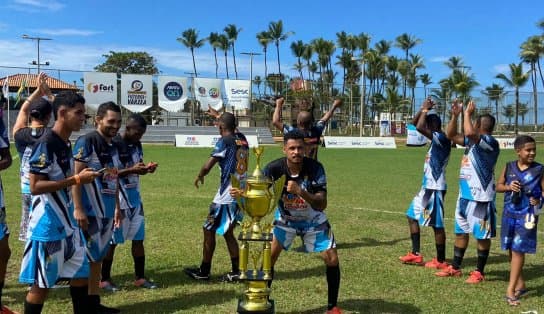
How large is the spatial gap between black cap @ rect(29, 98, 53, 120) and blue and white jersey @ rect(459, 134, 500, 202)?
494 cm

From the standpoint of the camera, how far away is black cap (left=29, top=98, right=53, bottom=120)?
4.82 meters

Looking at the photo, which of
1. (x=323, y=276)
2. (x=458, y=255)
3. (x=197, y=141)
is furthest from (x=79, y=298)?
(x=197, y=141)

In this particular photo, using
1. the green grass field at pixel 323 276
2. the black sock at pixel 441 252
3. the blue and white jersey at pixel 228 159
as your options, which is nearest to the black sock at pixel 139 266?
the green grass field at pixel 323 276

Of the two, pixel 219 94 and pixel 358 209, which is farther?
pixel 219 94

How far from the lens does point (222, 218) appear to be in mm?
6641

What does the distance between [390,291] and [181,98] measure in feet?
128

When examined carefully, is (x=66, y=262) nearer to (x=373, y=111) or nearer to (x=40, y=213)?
(x=40, y=213)

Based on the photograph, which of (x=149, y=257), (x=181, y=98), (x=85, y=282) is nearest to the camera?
(x=85, y=282)

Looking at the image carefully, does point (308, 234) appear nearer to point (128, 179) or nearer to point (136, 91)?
point (128, 179)

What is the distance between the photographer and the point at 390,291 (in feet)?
20.8

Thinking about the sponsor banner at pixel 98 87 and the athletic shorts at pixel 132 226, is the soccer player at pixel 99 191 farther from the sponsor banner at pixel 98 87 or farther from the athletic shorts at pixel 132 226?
the sponsor banner at pixel 98 87

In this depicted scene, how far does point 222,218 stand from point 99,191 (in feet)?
6.06

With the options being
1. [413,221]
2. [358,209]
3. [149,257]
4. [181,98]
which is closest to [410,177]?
[358,209]

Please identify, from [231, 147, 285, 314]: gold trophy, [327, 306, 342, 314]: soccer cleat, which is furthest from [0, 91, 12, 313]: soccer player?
[327, 306, 342, 314]: soccer cleat
